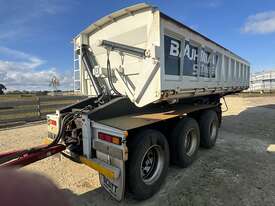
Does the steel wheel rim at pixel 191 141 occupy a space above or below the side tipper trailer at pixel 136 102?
below

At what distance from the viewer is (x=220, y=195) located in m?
3.74

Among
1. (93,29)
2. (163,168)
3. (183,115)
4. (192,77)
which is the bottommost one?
(163,168)

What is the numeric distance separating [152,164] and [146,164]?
163mm

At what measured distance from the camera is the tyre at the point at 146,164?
3.45 metres

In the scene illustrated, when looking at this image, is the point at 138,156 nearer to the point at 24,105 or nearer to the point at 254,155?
the point at 254,155

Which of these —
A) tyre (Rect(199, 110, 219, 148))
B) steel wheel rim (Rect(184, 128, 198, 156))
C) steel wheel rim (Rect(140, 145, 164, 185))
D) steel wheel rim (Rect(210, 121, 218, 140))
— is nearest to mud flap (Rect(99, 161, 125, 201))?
steel wheel rim (Rect(140, 145, 164, 185))

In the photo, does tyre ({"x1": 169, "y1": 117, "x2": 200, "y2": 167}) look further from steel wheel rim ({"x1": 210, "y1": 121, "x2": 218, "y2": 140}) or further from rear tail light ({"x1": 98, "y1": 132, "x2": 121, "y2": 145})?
rear tail light ({"x1": 98, "y1": 132, "x2": 121, "y2": 145})

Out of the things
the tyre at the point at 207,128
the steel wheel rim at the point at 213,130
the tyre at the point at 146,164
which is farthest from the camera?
the steel wheel rim at the point at 213,130

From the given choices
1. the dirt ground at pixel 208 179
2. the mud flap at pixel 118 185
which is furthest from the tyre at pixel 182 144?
the mud flap at pixel 118 185

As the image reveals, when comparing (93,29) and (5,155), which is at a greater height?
(93,29)

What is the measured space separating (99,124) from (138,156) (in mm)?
748

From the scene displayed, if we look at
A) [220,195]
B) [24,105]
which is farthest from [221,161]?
[24,105]

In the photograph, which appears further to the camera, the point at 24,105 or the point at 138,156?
the point at 24,105

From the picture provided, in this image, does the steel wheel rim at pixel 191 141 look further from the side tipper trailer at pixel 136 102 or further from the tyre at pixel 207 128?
the tyre at pixel 207 128
